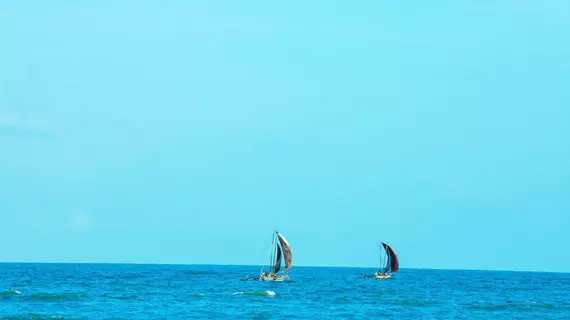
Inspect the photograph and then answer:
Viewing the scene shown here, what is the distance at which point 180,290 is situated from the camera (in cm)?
10456

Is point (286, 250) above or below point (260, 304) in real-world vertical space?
above

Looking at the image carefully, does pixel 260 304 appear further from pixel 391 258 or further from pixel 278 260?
pixel 391 258

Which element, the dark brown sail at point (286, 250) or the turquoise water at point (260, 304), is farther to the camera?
the dark brown sail at point (286, 250)

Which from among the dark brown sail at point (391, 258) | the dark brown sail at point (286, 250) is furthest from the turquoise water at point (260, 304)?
the dark brown sail at point (391, 258)

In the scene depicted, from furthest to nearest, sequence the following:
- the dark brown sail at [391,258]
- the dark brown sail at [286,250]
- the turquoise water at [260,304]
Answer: the dark brown sail at [391,258] < the dark brown sail at [286,250] < the turquoise water at [260,304]

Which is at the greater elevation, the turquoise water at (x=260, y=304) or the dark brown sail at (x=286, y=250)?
the dark brown sail at (x=286, y=250)

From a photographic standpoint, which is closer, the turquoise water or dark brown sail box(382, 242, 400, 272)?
the turquoise water

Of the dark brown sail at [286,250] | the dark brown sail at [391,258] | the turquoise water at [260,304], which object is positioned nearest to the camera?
the turquoise water at [260,304]

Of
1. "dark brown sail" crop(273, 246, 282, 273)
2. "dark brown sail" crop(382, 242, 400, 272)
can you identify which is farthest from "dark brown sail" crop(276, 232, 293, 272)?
"dark brown sail" crop(382, 242, 400, 272)

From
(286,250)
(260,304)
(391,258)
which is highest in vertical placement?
(391,258)

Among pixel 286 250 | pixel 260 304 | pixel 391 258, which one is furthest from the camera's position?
pixel 391 258

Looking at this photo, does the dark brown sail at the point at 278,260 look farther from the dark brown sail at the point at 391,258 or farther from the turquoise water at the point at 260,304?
the dark brown sail at the point at 391,258

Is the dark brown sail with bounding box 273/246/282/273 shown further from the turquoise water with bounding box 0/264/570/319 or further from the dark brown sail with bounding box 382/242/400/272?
the dark brown sail with bounding box 382/242/400/272

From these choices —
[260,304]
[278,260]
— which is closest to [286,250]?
[278,260]
